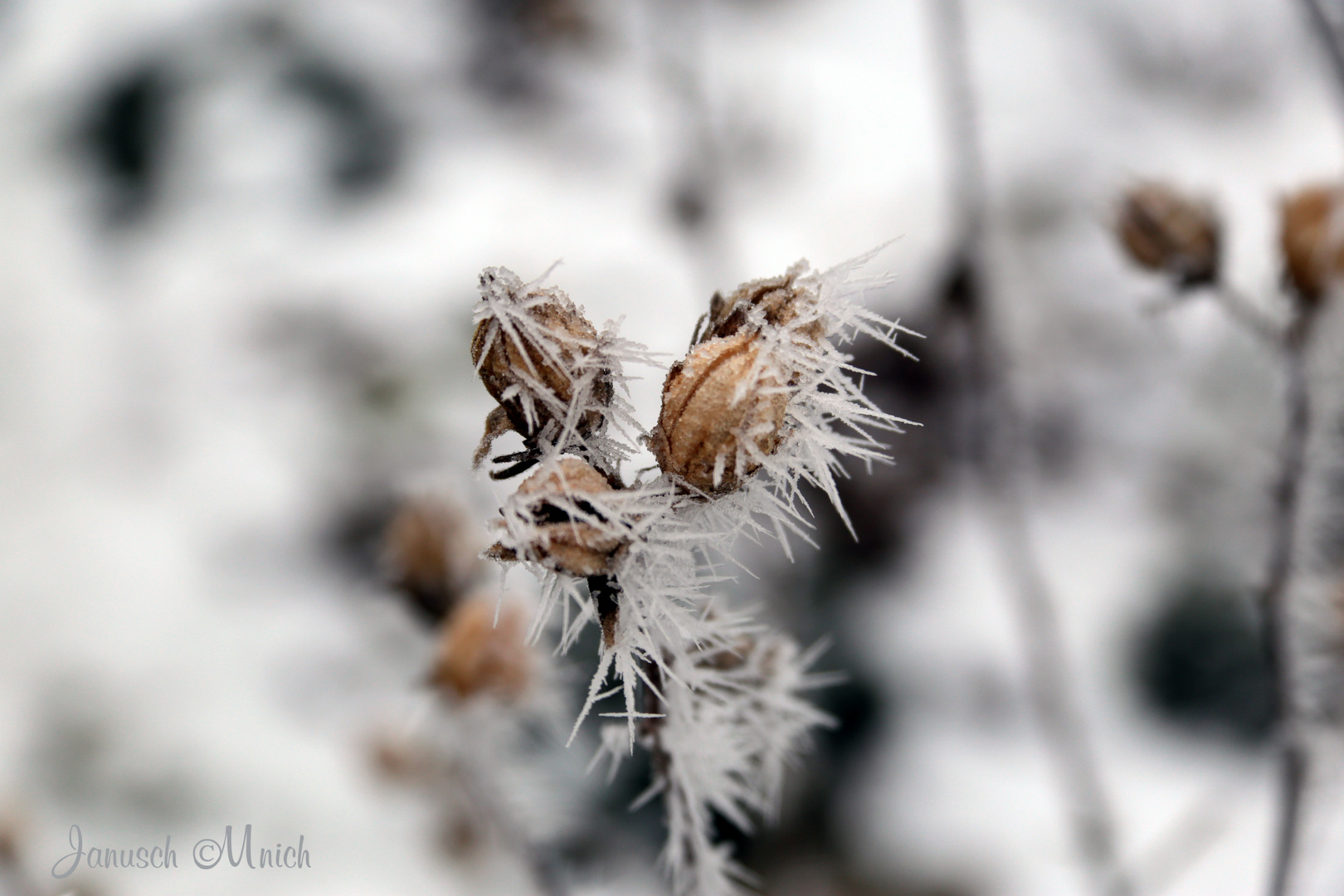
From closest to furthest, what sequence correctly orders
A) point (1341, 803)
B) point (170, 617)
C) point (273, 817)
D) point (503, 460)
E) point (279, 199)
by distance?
point (503, 460) < point (1341, 803) < point (273, 817) < point (170, 617) < point (279, 199)

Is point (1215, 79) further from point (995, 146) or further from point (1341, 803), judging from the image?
point (1341, 803)

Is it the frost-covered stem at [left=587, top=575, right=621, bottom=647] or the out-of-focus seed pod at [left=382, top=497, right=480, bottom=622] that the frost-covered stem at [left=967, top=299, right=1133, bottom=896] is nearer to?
the out-of-focus seed pod at [left=382, top=497, right=480, bottom=622]

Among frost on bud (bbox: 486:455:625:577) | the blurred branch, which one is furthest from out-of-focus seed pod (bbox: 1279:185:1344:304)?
frost on bud (bbox: 486:455:625:577)

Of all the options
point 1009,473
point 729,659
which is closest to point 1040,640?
point 1009,473

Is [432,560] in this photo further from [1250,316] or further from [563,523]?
[1250,316]

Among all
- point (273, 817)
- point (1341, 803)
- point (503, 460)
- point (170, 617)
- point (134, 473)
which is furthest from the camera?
point (134, 473)

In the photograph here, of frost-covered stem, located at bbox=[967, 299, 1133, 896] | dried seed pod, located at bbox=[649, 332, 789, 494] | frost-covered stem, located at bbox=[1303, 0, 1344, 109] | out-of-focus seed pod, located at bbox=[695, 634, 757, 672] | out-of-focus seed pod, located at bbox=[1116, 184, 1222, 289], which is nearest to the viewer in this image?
dried seed pod, located at bbox=[649, 332, 789, 494]

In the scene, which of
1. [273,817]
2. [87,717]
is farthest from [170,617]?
[273,817]
